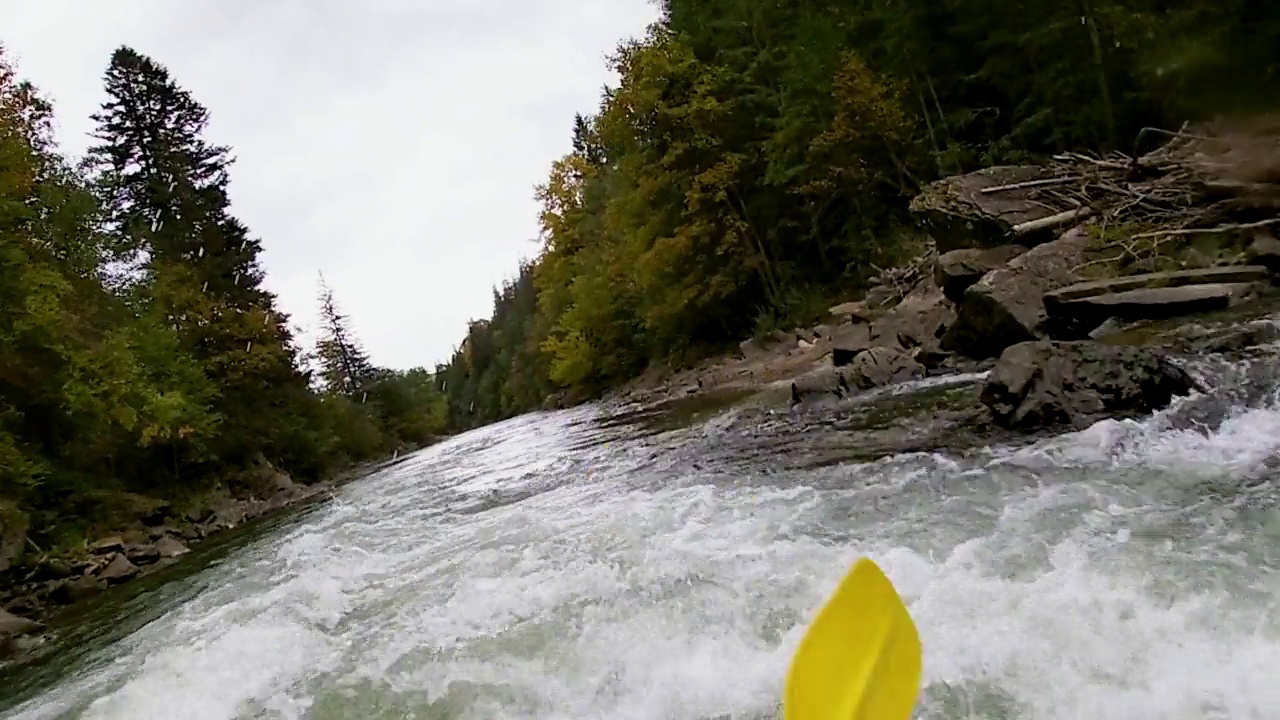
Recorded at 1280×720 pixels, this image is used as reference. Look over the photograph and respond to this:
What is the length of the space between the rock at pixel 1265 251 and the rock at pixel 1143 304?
1.74ft

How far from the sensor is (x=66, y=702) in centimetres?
456

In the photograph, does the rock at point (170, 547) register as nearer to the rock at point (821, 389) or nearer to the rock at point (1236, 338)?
the rock at point (821, 389)

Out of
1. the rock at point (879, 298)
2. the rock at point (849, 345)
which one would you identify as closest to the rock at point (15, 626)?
the rock at point (849, 345)

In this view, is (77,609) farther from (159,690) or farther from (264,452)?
(264,452)

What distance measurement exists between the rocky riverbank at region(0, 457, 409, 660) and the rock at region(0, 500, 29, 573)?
13mm

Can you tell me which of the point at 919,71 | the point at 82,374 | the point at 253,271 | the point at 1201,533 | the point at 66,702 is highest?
the point at 253,271

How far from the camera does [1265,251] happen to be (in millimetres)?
7680

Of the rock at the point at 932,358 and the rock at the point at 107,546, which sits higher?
the rock at the point at 107,546

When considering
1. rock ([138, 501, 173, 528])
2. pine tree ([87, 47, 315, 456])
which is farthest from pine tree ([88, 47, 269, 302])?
rock ([138, 501, 173, 528])

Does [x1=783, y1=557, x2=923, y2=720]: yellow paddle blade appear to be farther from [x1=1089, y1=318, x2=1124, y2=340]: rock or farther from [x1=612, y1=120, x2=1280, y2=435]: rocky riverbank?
[x1=1089, y1=318, x2=1124, y2=340]: rock

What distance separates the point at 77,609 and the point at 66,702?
5.35 meters

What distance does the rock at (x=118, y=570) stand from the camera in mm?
10492

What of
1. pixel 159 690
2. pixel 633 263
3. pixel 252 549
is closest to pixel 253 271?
pixel 633 263

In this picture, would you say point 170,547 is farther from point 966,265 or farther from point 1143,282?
point 1143,282
